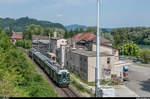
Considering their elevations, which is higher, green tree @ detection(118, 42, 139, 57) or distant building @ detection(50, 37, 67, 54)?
distant building @ detection(50, 37, 67, 54)

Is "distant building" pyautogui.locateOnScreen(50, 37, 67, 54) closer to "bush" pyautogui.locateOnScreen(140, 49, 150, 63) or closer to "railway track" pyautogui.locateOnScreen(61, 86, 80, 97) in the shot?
"railway track" pyautogui.locateOnScreen(61, 86, 80, 97)

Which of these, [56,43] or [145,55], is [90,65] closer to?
[56,43]

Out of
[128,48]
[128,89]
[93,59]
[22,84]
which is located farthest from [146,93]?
[128,48]

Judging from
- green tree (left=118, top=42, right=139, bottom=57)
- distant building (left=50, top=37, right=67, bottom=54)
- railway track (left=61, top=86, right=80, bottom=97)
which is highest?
distant building (left=50, top=37, right=67, bottom=54)

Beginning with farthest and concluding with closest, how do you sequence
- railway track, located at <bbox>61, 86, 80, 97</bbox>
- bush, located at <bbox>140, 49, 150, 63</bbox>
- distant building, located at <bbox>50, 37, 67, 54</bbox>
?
bush, located at <bbox>140, 49, 150, 63</bbox>
distant building, located at <bbox>50, 37, 67, 54</bbox>
railway track, located at <bbox>61, 86, 80, 97</bbox>

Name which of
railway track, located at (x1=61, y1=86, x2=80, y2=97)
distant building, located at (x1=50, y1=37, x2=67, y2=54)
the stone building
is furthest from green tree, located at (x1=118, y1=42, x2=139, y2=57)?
railway track, located at (x1=61, y1=86, x2=80, y2=97)

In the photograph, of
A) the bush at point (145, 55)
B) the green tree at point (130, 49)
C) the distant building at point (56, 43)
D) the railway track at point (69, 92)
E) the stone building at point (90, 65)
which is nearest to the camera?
the railway track at point (69, 92)

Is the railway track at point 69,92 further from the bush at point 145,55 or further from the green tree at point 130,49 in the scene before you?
the green tree at point 130,49

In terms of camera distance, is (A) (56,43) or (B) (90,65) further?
(A) (56,43)

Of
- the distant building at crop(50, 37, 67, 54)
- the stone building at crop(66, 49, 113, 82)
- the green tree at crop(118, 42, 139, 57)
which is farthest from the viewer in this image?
the green tree at crop(118, 42, 139, 57)

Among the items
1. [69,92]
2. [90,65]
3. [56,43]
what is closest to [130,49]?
[56,43]

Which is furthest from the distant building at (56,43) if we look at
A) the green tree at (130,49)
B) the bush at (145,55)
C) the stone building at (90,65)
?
the green tree at (130,49)

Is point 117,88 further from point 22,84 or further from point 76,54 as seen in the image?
point 22,84

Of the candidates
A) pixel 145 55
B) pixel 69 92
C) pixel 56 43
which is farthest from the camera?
pixel 145 55
